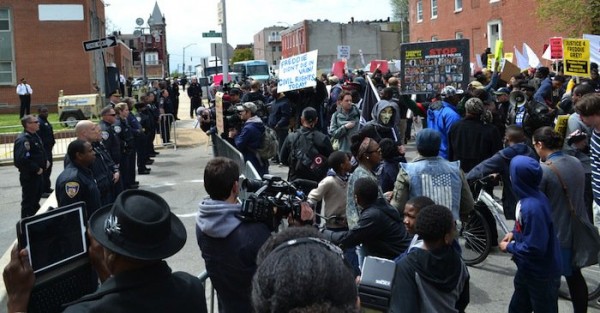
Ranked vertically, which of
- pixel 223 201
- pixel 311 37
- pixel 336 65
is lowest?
pixel 223 201

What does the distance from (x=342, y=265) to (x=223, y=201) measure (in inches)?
86.7

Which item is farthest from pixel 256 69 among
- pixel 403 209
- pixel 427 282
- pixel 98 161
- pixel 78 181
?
pixel 427 282

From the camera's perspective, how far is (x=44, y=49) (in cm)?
3953

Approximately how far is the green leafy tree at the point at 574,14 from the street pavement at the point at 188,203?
13.7 m

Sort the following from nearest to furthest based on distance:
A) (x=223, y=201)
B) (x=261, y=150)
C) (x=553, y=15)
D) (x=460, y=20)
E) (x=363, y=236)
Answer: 1. (x=223, y=201)
2. (x=363, y=236)
3. (x=261, y=150)
4. (x=553, y=15)
5. (x=460, y=20)

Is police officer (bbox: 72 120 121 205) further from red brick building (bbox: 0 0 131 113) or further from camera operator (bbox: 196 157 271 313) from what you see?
red brick building (bbox: 0 0 131 113)

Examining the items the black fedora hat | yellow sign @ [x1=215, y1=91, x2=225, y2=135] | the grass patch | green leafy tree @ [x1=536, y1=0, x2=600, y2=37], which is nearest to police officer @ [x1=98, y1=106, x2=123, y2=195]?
yellow sign @ [x1=215, y1=91, x2=225, y2=135]

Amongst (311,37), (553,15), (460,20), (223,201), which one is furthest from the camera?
(311,37)

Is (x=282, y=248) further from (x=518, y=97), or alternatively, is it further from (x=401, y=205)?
(x=518, y=97)

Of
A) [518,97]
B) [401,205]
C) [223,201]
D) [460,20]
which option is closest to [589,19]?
[460,20]

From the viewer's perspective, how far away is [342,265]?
1.85m

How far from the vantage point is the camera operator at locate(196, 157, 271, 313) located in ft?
12.2

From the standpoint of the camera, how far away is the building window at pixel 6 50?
1524 inches

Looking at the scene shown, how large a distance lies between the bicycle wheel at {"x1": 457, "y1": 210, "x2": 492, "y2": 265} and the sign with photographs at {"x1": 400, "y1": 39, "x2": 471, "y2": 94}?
5037 mm
